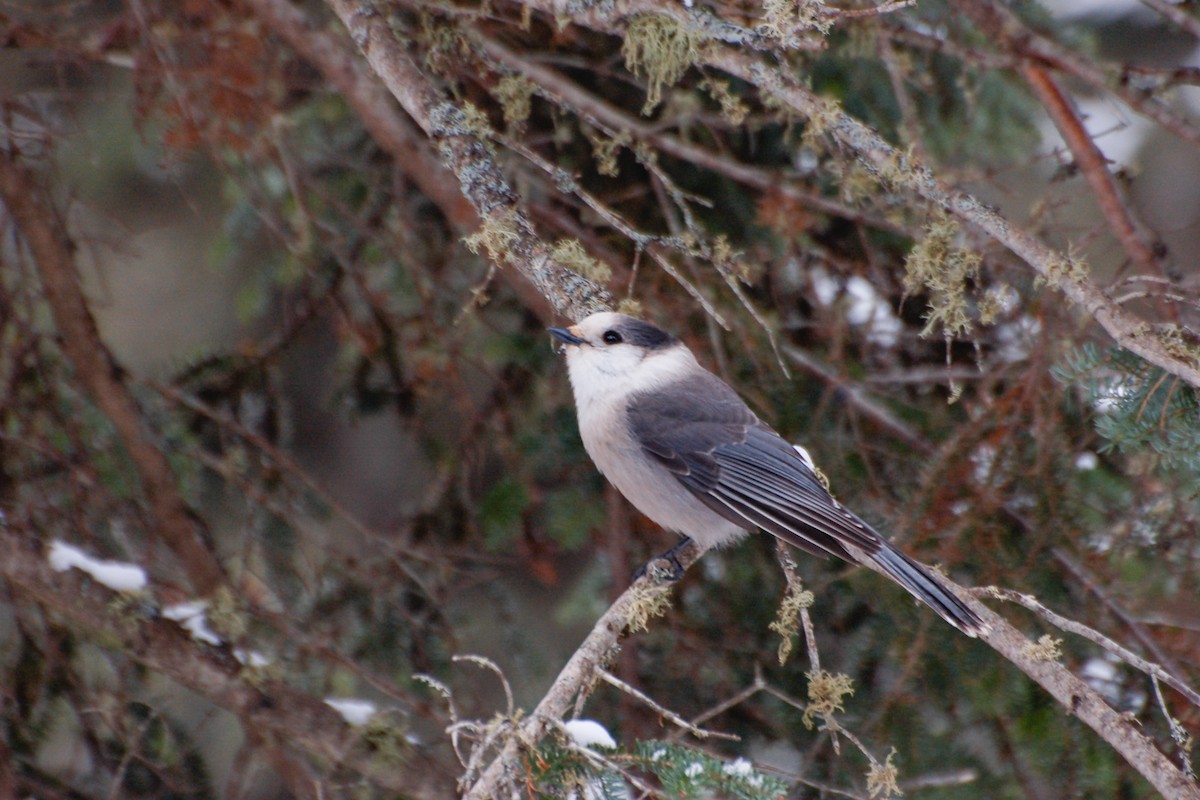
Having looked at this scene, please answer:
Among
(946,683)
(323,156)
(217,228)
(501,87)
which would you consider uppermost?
(501,87)

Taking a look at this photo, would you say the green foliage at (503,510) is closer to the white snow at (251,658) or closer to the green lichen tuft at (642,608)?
the white snow at (251,658)

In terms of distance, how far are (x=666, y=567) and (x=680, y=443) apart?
379 millimetres

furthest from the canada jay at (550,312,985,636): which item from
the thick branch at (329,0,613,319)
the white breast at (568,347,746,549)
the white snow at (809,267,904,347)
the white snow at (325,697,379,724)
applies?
the white snow at (325,697,379,724)

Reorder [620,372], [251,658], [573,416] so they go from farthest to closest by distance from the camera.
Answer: [573,416]
[620,372]
[251,658]

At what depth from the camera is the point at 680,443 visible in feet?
11.1

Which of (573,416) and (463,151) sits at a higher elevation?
(463,151)

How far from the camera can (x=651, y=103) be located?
9.71 ft

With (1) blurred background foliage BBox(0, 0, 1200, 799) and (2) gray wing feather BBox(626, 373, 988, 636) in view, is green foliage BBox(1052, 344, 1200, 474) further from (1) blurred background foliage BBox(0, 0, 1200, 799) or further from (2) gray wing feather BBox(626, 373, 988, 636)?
(2) gray wing feather BBox(626, 373, 988, 636)

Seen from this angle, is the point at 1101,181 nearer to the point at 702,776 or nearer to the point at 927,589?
the point at 927,589

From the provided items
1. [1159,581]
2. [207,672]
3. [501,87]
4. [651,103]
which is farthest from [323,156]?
[1159,581]

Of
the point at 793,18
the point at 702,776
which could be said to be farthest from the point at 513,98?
the point at 702,776

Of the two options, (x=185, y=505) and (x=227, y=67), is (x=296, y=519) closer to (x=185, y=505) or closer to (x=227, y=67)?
(x=185, y=505)

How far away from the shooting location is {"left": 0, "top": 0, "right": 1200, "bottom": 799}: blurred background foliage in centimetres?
301

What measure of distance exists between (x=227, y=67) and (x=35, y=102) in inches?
26.1
